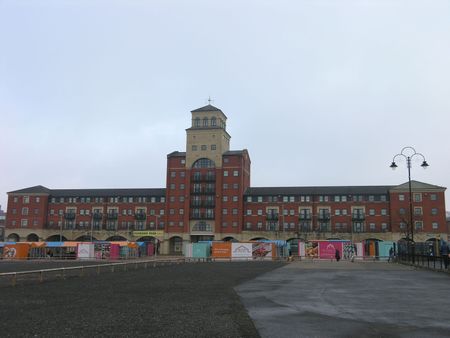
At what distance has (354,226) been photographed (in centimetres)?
9869

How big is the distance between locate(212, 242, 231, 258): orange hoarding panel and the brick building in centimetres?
3194

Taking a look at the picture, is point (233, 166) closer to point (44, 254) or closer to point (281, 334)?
point (44, 254)

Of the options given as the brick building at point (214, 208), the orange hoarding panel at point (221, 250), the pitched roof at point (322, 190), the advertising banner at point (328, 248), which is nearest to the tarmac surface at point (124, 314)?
the orange hoarding panel at point (221, 250)

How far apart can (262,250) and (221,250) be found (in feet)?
19.9

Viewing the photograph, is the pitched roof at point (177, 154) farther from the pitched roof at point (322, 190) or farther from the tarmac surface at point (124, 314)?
the tarmac surface at point (124, 314)

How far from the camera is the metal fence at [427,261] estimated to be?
3228cm

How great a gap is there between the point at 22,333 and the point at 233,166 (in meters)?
94.1

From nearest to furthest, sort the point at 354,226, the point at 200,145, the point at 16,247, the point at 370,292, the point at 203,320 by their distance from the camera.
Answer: the point at 203,320 < the point at 370,292 < the point at 16,247 < the point at 354,226 < the point at 200,145

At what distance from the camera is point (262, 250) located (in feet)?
227

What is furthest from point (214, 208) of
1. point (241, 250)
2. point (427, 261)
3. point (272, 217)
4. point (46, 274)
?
point (46, 274)

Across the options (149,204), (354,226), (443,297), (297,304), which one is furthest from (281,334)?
(149,204)

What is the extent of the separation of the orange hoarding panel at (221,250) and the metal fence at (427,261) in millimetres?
23653

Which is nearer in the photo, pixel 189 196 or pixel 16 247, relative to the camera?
pixel 16 247

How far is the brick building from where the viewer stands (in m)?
97.5
